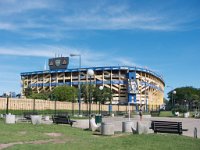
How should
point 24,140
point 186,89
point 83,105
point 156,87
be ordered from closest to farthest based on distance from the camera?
point 24,140 → point 83,105 → point 186,89 → point 156,87

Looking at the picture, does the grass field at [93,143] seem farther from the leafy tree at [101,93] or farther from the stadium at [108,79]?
the stadium at [108,79]

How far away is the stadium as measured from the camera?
14362cm

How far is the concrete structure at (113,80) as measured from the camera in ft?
471

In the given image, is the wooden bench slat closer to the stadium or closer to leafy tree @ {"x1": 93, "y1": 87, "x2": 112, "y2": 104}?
leafy tree @ {"x1": 93, "y1": 87, "x2": 112, "y2": 104}

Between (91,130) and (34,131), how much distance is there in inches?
143

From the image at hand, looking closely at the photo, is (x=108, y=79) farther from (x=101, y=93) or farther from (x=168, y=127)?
(x=168, y=127)

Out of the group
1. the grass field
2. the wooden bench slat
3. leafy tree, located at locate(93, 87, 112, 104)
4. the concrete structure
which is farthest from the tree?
the grass field

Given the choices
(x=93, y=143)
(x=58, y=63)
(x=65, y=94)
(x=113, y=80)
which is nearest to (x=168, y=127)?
(x=93, y=143)

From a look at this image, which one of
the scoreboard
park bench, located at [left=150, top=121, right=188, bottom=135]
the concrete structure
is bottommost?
park bench, located at [left=150, top=121, right=188, bottom=135]

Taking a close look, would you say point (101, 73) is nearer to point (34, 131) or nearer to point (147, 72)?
point (147, 72)

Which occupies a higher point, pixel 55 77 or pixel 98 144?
pixel 55 77

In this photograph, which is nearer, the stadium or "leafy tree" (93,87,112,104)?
"leafy tree" (93,87,112,104)

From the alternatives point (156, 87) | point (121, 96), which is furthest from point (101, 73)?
point (156, 87)

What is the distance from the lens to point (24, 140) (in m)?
15.9
